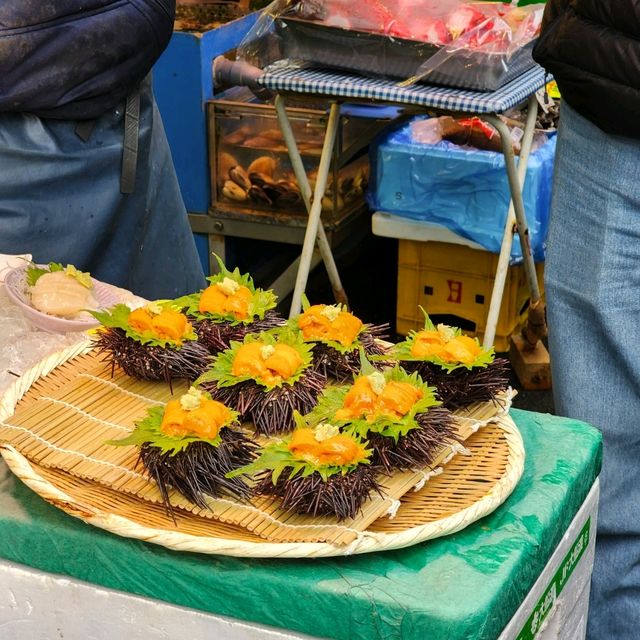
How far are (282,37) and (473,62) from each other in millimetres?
599

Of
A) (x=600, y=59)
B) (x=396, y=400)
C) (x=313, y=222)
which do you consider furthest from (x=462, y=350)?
(x=313, y=222)

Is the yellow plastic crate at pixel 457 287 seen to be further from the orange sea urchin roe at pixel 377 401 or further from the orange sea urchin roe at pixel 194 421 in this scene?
the orange sea urchin roe at pixel 194 421

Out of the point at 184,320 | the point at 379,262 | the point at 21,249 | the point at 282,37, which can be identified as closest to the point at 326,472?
the point at 184,320

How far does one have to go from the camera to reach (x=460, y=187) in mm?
3486

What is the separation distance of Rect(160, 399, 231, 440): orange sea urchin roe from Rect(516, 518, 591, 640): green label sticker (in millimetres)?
506

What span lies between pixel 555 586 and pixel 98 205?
1729mm

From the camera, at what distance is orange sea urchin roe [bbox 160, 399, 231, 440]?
1.37 m

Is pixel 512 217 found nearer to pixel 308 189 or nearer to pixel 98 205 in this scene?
pixel 308 189

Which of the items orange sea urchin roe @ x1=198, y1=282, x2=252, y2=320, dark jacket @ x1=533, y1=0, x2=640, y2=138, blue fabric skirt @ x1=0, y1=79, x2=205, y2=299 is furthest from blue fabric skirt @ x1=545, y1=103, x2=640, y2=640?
blue fabric skirt @ x1=0, y1=79, x2=205, y2=299

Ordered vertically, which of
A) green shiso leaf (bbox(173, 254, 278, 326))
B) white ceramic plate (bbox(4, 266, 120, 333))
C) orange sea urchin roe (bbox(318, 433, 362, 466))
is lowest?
white ceramic plate (bbox(4, 266, 120, 333))

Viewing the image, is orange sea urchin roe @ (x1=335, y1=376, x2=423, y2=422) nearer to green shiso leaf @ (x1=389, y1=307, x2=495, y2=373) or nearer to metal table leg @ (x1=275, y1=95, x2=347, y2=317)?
green shiso leaf @ (x1=389, y1=307, x2=495, y2=373)

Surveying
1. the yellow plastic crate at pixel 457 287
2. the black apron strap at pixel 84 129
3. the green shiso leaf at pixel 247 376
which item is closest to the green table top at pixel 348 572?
the green shiso leaf at pixel 247 376

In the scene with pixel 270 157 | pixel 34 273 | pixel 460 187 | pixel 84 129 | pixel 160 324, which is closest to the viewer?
pixel 160 324

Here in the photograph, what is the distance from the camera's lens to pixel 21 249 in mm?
2652
